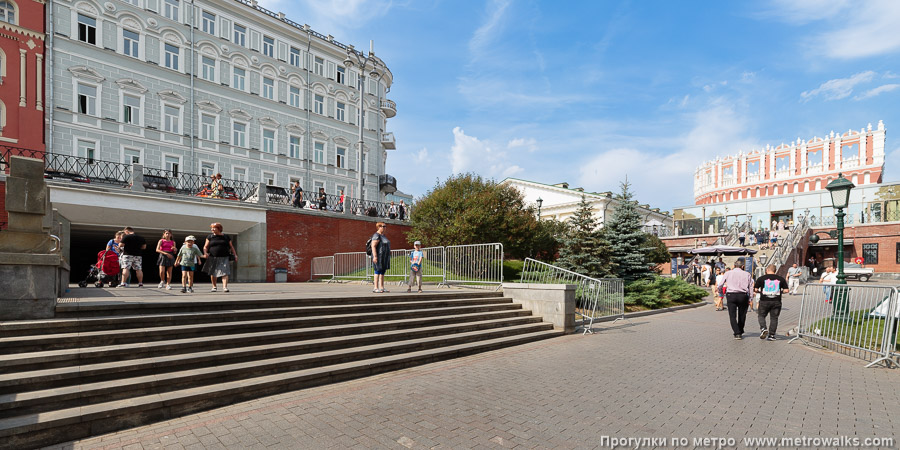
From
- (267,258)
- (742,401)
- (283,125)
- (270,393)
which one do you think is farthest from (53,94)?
(742,401)

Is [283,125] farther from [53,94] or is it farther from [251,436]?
[251,436]

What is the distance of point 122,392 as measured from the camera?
4.96 metres

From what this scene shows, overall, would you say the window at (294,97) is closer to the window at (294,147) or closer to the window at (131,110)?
the window at (294,147)

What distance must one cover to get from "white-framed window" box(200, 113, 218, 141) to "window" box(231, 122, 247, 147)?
1.24 m

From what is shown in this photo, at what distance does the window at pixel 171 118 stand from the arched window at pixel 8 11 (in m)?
7.84

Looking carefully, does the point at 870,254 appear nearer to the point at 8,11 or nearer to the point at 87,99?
the point at 87,99

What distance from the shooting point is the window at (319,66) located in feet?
123

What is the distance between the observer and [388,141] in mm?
42812

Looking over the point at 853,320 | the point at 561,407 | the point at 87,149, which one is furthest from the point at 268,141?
the point at 853,320

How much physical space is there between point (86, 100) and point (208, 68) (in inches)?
304

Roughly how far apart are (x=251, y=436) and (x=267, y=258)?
17.3 meters

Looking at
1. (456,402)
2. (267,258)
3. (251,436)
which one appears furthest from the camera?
(267,258)

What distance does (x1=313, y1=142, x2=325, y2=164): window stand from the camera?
36594 mm

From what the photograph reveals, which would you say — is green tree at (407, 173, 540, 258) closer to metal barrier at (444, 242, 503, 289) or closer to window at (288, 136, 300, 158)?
metal barrier at (444, 242, 503, 289)
